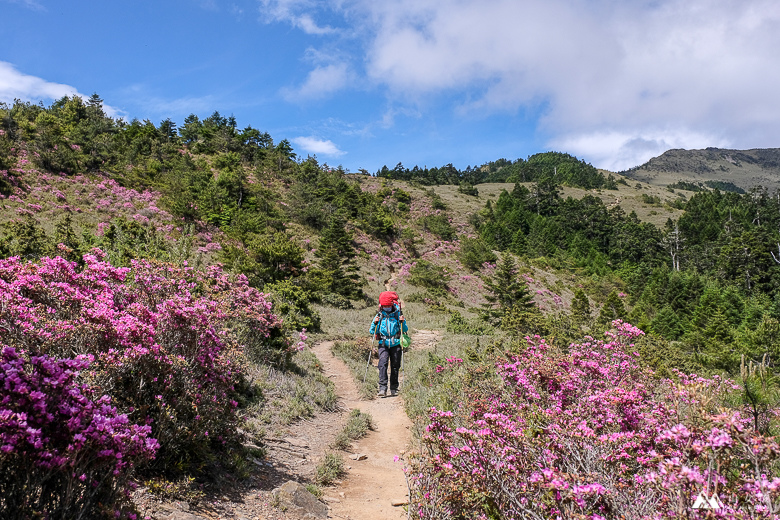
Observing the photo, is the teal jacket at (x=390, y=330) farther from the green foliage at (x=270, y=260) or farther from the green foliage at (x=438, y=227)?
the green foliage at (x=438, y=227)

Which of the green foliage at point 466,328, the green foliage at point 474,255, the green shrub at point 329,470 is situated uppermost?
the green foliage at point 474,255

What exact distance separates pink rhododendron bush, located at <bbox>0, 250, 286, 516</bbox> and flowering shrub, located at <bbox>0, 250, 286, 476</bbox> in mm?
10

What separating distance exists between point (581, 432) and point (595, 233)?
87945mm

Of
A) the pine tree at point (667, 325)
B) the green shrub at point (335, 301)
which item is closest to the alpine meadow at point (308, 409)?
the green shrub at point (335, 301)

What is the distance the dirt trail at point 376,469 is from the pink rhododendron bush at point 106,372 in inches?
58.6

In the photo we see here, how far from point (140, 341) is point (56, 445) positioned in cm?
138

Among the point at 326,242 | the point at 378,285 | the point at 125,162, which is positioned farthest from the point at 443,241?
the point at 125,162

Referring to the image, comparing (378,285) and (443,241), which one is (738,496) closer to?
(378,285)

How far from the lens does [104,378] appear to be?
3213 millimetres

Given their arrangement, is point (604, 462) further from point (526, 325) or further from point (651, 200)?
point (651, 200)

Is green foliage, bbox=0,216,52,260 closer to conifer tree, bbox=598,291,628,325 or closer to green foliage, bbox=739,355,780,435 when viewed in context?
green foliage, bbox=739,355,780,435

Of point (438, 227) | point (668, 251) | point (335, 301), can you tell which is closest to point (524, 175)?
point (668, 251)

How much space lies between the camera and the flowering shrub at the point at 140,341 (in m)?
3.12

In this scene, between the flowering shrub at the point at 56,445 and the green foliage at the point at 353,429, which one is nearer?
the flowering shrub at the point at 56,445
